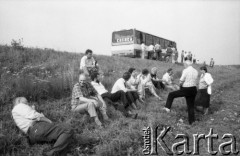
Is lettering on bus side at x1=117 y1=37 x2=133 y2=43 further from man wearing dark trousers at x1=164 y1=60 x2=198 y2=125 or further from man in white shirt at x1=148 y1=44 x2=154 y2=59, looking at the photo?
man wearing dark trousers at x1=164 y1=60 x2=198 y2=125

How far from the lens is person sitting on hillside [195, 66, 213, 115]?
6.96 metres

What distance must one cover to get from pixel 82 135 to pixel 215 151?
294 cm

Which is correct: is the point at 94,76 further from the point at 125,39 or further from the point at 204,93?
the point at 125,39

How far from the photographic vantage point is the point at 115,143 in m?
3.88

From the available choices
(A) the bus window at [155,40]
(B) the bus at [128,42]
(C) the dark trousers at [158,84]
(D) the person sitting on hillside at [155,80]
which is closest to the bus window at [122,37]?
(B) the bus at [128,42]

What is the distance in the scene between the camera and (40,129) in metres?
3.73

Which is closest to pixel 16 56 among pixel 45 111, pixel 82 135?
pixel 45 111

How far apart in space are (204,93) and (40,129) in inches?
229

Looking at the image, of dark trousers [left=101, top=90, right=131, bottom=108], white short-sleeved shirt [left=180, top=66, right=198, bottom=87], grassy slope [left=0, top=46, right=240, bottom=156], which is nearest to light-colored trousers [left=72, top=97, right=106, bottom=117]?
grassy slope [left=0, top=46, right=240, bottom=156]

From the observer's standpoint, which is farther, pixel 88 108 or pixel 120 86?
pixel 120 86

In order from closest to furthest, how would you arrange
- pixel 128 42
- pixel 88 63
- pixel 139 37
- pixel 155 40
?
1. pixel 88 63
2. pixel 128 42
3. pixel 139 37
4. pixel 155 40

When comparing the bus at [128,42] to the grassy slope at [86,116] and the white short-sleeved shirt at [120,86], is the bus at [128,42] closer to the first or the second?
the grassy slope at [86,116]

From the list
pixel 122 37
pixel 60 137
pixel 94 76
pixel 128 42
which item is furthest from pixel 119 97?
pixel 122 37

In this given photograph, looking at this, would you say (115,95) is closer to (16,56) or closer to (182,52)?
(16,56)
